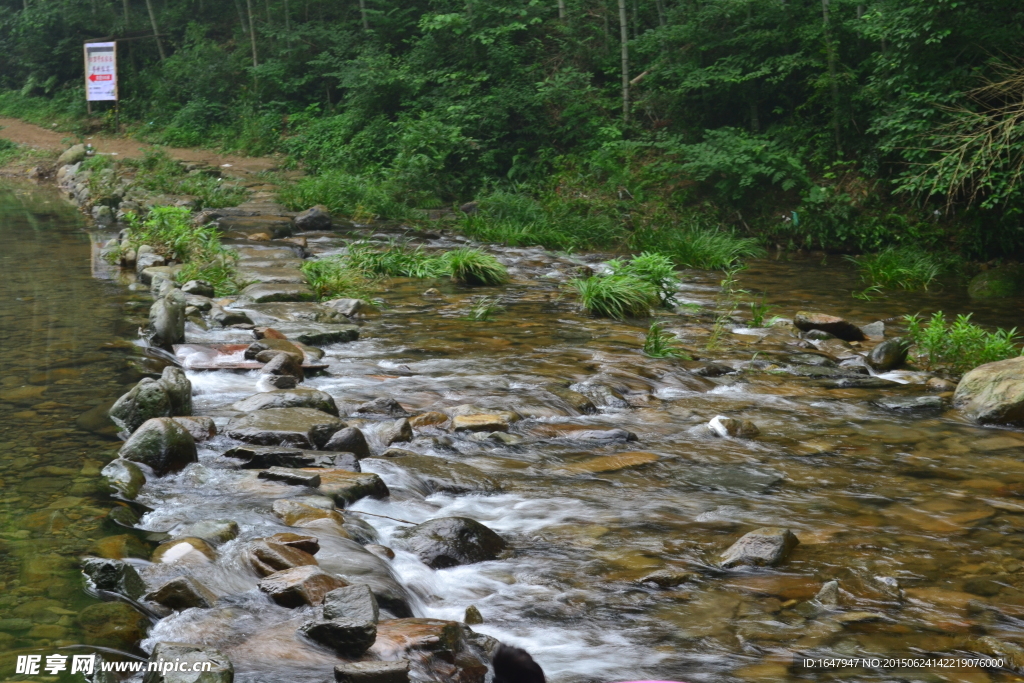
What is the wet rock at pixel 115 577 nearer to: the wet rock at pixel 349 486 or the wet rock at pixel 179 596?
the wet rock at pixel 179 596

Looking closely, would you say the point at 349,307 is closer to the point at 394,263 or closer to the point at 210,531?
the point at 394,263

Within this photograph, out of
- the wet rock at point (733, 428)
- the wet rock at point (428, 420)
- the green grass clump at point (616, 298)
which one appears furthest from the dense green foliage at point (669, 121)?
the wet rock at point (428, 420)

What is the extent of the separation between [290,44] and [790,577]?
75.9 feet

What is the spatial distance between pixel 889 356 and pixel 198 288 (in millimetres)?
6056

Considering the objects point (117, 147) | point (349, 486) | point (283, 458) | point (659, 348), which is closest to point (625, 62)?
point (659, 348)

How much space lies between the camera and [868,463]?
15.1 feet

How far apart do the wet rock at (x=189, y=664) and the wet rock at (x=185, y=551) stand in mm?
630

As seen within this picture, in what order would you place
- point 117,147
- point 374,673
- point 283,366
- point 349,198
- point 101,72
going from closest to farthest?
point 374,673
point 283,366
point 349,198
point 117,147
point 101,72

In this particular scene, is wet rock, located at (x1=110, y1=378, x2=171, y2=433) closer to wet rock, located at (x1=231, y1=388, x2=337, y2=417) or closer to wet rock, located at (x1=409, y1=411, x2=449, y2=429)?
wet rock, located at (x1=231, y1=388, x2=337, y2=417)

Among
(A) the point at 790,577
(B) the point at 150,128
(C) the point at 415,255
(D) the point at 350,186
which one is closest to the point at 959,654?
(A) the point at 790,577

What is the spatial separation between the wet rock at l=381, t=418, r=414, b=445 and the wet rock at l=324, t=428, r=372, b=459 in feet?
0.90

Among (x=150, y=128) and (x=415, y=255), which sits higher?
(x=150, y=128)

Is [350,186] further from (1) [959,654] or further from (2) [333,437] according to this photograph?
(1) [959,654]

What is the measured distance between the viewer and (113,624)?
101 inches
